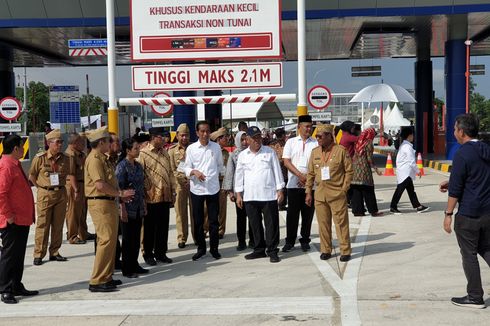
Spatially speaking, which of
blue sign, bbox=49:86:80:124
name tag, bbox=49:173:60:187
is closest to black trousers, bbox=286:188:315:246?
name tag, bbox=49:173:60:187

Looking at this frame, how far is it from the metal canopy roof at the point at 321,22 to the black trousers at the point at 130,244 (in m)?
14.3

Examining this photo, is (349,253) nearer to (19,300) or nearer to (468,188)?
(468,188)

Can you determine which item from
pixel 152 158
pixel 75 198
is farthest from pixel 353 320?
pixel 75 198

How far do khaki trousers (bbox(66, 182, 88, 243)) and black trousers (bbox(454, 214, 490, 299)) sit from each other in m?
6.12

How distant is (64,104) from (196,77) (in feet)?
33.0

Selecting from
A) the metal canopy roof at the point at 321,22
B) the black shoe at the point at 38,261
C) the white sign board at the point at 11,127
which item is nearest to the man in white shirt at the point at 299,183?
the black shoe at the point at 38,261

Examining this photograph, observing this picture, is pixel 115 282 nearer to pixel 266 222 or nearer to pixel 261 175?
pixel 266 222

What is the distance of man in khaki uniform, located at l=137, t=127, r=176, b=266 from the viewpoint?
8.16 metres

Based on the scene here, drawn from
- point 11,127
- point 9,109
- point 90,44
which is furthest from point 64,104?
point 90,44

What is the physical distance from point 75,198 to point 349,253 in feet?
14.0

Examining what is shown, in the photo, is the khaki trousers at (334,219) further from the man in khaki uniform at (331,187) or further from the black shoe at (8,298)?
the black shoe at (8,298)

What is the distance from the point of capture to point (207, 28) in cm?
989

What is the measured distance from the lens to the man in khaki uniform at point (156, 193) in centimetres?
816

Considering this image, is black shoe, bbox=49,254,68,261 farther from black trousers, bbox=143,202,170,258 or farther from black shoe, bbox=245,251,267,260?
black shoe, bbox=245,251,267,260
